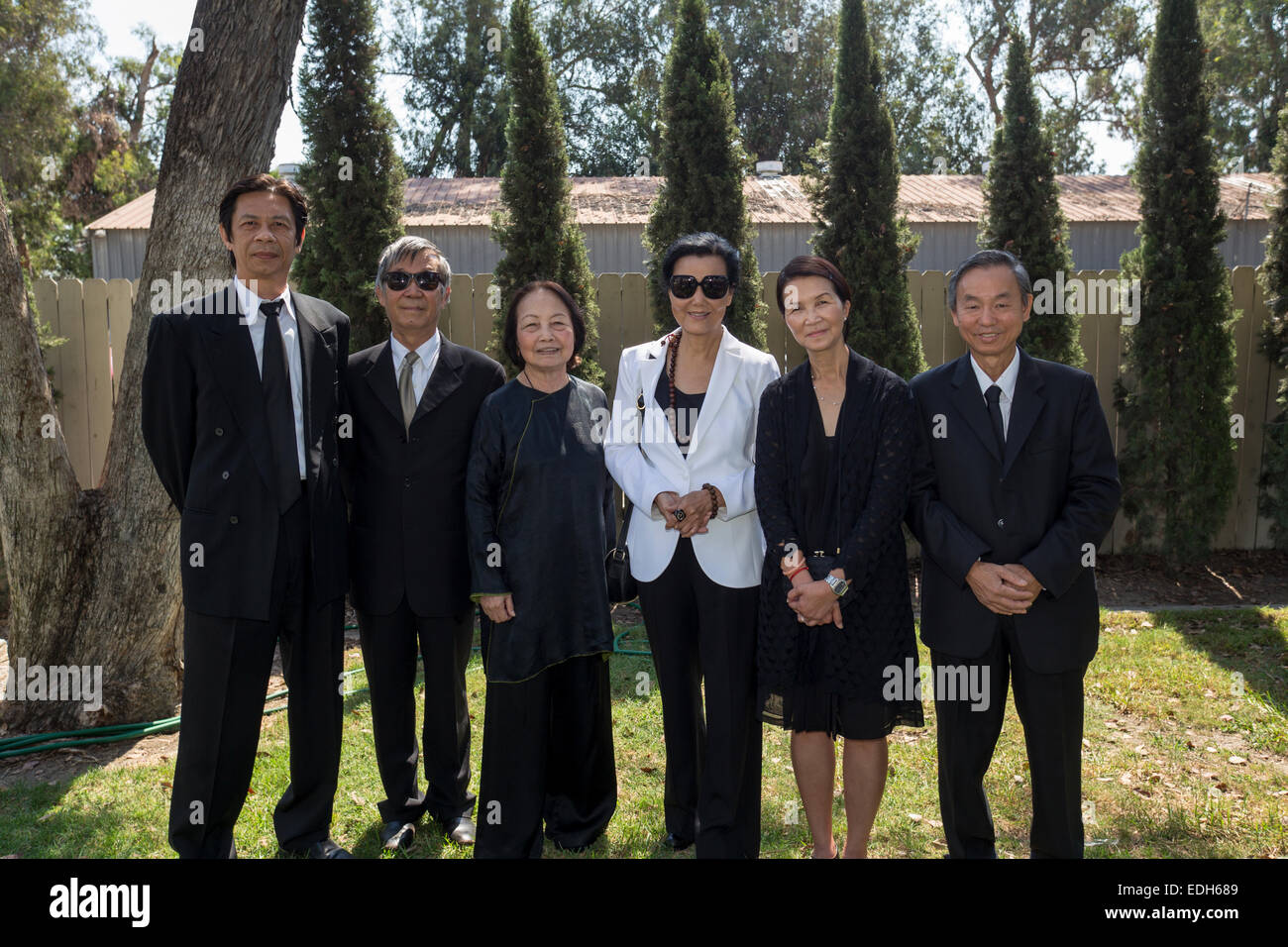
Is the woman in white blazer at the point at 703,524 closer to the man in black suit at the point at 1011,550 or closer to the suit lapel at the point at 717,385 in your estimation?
the suit lapel at the point at 717,385

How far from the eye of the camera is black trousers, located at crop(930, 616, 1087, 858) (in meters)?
3.08

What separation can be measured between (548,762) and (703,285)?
6.41ft

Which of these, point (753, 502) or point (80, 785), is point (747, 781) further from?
point (80, 785)

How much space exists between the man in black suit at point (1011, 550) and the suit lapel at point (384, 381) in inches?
77.2

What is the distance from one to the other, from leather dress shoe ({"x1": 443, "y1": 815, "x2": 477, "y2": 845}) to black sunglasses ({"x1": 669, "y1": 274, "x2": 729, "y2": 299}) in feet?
7.30

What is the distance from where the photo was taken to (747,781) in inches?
135

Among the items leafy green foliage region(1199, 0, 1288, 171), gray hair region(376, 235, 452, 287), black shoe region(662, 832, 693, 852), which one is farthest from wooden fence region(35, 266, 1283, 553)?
leafy green foliage region(1199, 0, 1288, 171)

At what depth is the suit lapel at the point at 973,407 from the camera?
10.3 ft

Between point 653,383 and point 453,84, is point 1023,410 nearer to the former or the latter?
point 653,383

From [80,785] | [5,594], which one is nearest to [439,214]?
[5,594]

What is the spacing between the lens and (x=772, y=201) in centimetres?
1675

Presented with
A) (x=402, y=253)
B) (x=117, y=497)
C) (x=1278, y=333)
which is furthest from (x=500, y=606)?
(x=1278, y=333)

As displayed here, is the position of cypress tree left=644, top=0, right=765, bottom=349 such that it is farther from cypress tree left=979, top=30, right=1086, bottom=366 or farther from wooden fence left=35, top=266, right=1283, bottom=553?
cypress tree left=979, top=30, right=1086, bottom=366

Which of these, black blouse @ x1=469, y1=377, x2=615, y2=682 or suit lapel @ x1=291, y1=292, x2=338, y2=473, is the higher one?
suit lapel @ x1=291, y1=292, x2=338, y2=473
